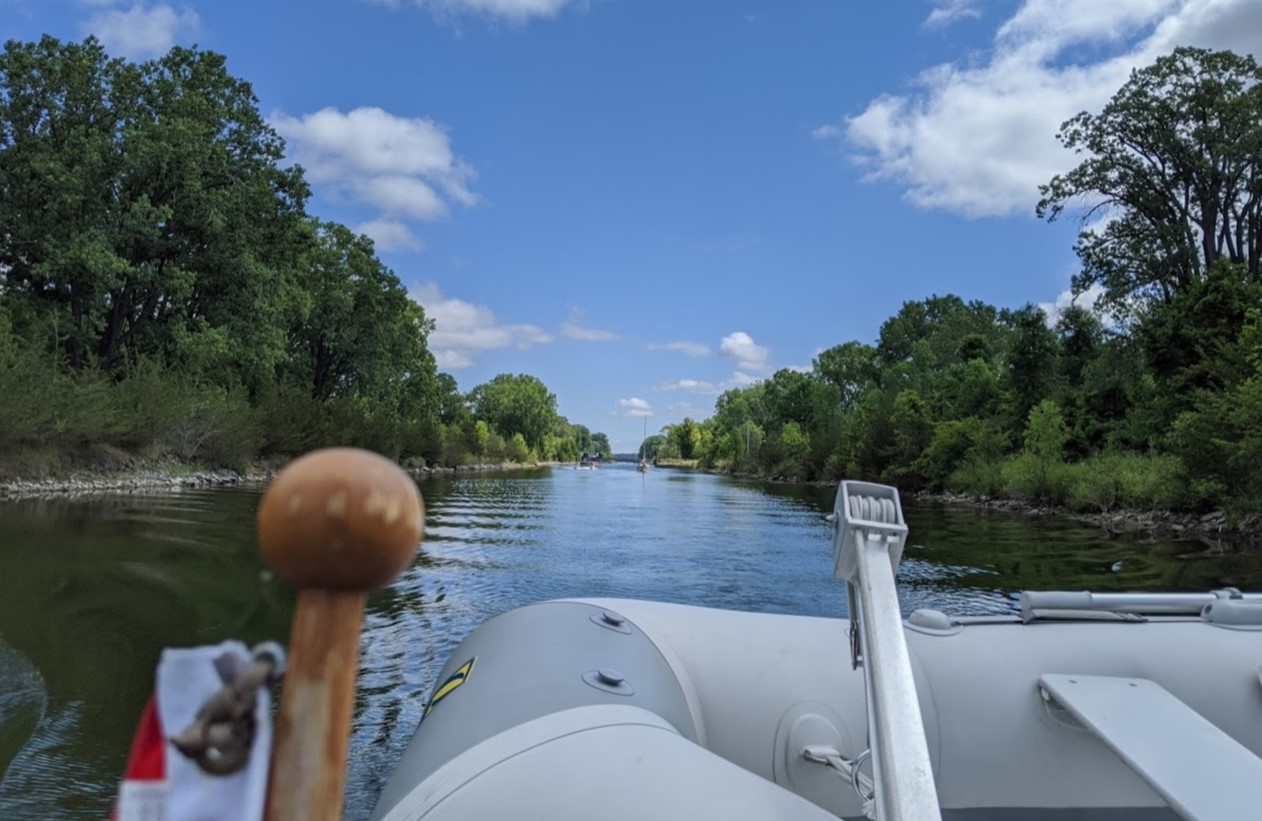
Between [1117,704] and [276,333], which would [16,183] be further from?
[1117,704]

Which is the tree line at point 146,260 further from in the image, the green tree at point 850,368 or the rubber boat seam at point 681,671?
the green tree at point 850,368

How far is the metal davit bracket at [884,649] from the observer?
1.13 m

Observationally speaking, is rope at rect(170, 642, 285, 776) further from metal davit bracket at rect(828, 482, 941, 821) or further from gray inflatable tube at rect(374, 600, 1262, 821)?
gray inflatable tube at rect(374, 600, 1262, 821)

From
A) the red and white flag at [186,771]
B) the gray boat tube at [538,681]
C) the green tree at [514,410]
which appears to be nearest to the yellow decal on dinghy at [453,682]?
the gray boat tube at [538,681]

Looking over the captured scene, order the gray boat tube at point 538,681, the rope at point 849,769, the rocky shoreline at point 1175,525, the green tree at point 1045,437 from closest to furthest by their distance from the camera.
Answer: the gray boat tube at point 538,681, the rope at point 849,769, the rocky shoreline at point 1175,525, the green tree at point 1045,437

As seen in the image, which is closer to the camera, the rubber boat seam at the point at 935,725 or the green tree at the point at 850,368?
the rubber boat seam at the point at 935,725

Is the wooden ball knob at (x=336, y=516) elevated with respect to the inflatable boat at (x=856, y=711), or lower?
elevated

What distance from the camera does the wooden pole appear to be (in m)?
0.37

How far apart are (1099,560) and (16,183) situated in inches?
1041

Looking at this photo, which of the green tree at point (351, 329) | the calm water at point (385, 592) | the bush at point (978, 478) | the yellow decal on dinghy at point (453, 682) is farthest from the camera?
the green tree at point (351, 329)

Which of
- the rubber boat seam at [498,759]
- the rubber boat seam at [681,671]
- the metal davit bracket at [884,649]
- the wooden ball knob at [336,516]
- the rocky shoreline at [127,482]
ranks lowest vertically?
the rocky shoreline at [127,482]

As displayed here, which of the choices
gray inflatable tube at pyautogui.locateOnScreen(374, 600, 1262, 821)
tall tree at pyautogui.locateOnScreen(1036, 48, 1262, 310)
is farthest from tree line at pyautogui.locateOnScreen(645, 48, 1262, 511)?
gray inflatable tube at pyautogui.locateOnScreen(374, 600, 1262, 821)

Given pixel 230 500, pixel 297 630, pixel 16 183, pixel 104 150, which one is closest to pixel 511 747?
pixel 297 630

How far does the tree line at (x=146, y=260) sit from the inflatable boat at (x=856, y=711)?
55.0ft
